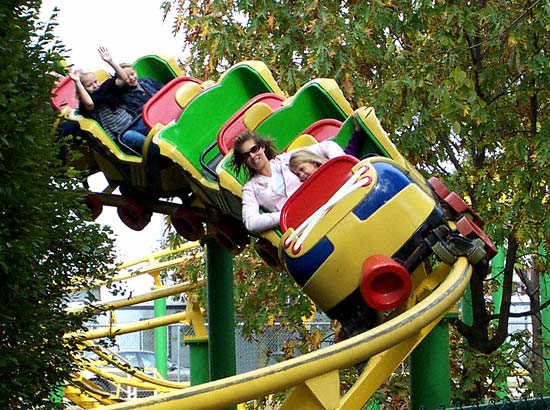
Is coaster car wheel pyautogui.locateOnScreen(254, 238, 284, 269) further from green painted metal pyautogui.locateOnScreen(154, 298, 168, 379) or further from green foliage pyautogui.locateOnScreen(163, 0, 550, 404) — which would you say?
green painted metal pyautogui.locateOnScreen(154, 298, 168, 379)

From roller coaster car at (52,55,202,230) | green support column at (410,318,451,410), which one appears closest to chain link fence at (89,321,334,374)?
roller coaster car at (52,55,202,230)

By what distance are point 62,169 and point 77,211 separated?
0.16 meters

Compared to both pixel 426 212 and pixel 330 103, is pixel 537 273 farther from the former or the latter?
pixel 426 212

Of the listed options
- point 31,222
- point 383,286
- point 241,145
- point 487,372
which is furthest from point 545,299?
point 31,222

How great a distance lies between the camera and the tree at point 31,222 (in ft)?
9.34

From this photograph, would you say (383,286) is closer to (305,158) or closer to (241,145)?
(305,158)

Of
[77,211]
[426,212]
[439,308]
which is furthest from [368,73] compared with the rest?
[77,211]

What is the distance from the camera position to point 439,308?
375 centimetres

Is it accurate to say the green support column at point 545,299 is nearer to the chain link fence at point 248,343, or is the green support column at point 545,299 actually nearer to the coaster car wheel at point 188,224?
the chain link fence at point 248,343

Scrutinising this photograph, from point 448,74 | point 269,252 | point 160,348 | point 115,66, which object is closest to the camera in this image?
point 269,252

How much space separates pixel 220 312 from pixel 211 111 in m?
1.45

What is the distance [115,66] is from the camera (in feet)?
19.2

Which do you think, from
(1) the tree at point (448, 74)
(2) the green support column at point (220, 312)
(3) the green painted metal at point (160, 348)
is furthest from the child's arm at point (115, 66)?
(3) the green painted metal at point (160, 348)

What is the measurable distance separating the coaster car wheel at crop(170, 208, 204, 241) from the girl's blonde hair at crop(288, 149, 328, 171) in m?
1.80
